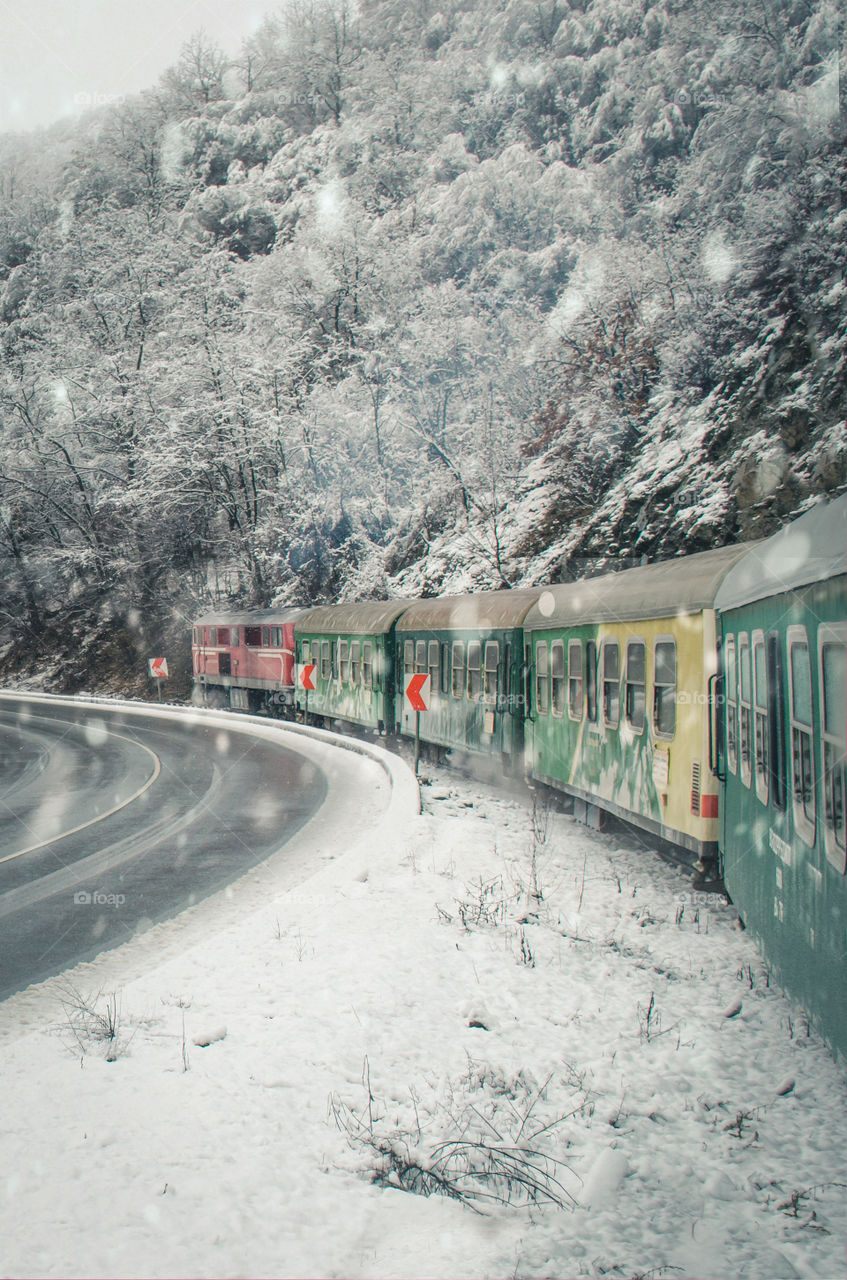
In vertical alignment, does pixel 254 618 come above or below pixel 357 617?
above

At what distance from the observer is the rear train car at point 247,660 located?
97.9 ft

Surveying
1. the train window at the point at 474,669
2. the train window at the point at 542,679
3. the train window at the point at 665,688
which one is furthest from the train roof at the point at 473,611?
the train window at the point at 665,688

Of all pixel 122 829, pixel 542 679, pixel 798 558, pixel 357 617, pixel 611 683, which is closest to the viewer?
pixel 798 558

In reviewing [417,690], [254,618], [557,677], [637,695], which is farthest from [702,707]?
[254,618]

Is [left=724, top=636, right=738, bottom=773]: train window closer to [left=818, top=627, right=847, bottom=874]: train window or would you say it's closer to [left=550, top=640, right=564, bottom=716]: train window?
[left=818, top=627, right=847, bottom=874]: train window

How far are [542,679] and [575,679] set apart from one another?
1.53 metres

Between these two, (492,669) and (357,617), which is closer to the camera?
(492,669)

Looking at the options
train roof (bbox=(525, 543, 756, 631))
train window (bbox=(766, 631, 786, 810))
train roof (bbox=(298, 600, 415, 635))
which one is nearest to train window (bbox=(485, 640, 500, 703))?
train roof (bbox=(525, 543, 756, 631))

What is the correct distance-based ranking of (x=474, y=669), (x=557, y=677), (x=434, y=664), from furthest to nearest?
(x=434, y=664), (x=474, y=669), (x=557, y=677)

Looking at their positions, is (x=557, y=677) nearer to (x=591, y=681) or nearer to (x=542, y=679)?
(x=542, y=679)

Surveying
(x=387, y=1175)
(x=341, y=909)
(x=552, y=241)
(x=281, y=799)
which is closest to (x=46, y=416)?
(x=552, y=241)

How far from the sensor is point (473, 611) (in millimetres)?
16297

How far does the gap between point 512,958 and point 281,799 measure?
8.91 m

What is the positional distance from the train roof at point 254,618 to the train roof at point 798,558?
22.7 metres
